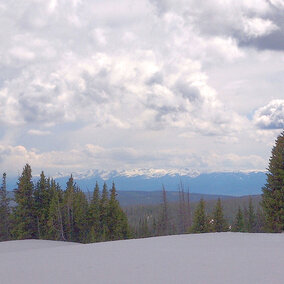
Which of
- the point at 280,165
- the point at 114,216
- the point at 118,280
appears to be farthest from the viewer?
the point at 114,216

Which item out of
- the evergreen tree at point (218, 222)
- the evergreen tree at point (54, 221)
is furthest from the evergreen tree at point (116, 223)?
the evergreen tree at point (218, 222)

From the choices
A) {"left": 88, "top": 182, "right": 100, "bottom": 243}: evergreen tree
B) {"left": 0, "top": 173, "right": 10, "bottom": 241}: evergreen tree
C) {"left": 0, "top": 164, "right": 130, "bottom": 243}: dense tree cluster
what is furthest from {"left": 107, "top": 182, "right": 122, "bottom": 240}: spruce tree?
{"left": 0, "top": 173, "right": 10, "bottom": 241}: evergreen tree

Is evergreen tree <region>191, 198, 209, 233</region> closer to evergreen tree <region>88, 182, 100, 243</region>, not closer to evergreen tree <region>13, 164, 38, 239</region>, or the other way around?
evergreen tree <region>88, 182, 100, 243</region>

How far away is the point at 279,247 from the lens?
12094 millimetres

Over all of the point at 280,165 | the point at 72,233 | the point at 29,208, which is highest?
the point at 280,165

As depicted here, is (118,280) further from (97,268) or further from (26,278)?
(26,278)

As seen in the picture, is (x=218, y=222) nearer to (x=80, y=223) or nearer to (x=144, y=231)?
(x=80, y=223)

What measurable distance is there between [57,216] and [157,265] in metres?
39.8

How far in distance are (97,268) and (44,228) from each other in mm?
39091

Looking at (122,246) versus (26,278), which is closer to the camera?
(26,278)

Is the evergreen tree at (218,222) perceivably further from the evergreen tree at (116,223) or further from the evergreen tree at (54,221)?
the evergreen tree at (54,221)

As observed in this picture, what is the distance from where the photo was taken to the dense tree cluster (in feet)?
147

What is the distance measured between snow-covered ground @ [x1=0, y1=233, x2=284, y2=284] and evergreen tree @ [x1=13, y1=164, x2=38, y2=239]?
34077mm

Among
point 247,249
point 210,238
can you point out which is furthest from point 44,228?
point 247,249
